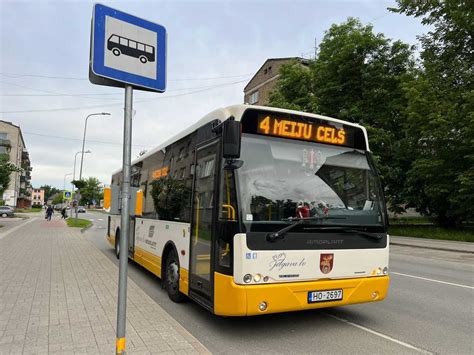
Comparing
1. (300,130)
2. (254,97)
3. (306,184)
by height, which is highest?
(254,97)

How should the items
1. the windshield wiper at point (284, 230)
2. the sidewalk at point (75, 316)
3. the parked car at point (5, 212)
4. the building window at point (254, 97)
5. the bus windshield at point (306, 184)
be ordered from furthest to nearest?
the building window at point (254, 97), the parked car at point (5, 212), the bus windshield at point (306, 184), the windshield wiper at point (284, 230), the sidewalk at point (75, 316)

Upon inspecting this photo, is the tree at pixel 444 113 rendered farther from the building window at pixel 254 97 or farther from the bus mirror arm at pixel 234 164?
the building window at pixel 254 97

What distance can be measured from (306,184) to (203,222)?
5.07ft

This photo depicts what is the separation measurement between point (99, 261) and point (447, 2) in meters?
26.0

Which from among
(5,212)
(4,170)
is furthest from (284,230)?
(5,212)

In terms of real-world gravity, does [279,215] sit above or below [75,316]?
above

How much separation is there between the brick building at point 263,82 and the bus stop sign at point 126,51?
46.3 metres

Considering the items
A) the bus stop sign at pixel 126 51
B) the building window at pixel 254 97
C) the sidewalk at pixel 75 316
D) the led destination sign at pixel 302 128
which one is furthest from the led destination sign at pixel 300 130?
the building window at pixel 254 97

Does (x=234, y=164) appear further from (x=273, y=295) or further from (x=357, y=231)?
(x=357, y=231)

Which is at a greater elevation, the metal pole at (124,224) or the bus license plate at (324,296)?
the metal pole at (124,224)

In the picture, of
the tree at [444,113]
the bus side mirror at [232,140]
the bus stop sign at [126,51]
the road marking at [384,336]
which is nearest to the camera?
the bus stop sign at [126,51]

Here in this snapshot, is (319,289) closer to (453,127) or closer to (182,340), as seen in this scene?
(182,340)

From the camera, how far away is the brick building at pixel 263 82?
50688 mm

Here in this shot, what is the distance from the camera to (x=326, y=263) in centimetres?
525
